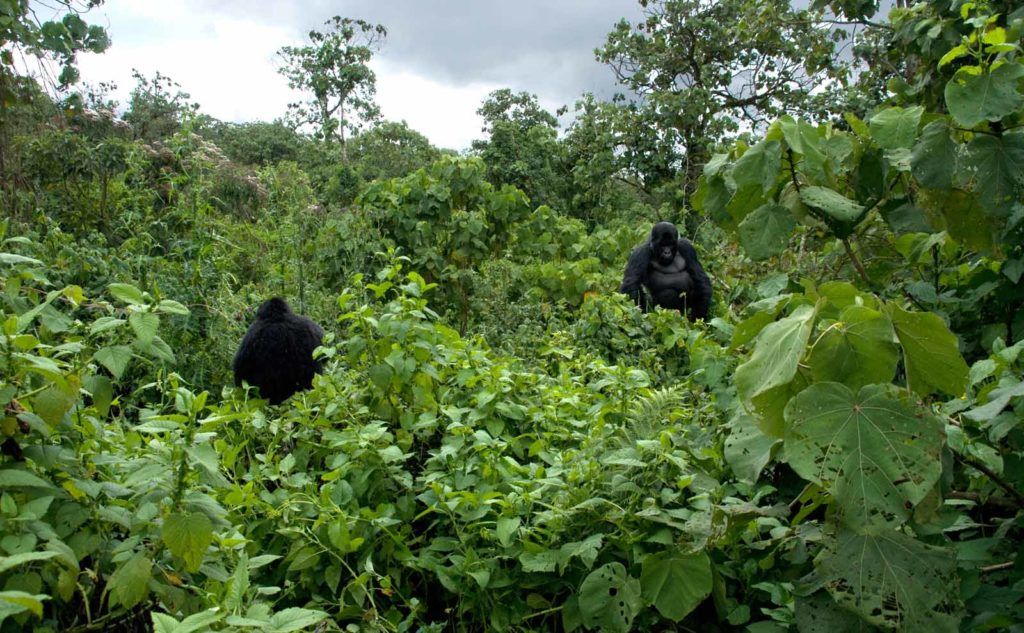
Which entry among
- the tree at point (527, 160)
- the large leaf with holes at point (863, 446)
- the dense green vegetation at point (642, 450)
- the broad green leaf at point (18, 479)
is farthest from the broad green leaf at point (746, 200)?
the tree at point (527, 160)

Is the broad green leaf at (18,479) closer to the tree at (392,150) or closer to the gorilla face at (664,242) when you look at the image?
the gorilla face at (664,242)

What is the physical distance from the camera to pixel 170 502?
164 centimetres

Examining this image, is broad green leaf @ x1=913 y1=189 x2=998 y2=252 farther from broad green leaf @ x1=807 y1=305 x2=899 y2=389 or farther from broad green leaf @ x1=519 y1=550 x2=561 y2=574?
broad green leaf @ x1=519 y1=550 x2=561 y2=574

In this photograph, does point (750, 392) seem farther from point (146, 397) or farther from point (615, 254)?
point (615, 254)

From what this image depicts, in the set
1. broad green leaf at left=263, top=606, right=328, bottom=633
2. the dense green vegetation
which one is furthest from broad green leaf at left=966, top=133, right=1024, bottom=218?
broad green leaf at left=263, top=606, right=328, bottom=633

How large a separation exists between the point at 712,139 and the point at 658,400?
10789 mm

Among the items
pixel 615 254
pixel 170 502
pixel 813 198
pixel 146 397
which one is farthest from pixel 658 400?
pixel 615 254

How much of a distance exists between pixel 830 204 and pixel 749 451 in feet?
1.69

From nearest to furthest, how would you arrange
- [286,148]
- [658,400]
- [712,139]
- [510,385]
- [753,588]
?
[753,588] → [658,400] → [510,385] → [712,139] → [286,148]

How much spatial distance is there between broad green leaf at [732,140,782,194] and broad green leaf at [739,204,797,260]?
56mm

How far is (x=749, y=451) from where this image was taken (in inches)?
63.5

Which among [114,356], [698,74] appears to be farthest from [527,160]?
[114,356]

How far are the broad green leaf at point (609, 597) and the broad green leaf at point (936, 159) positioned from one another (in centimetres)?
106

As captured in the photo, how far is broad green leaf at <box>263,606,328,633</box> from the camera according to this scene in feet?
4.47
